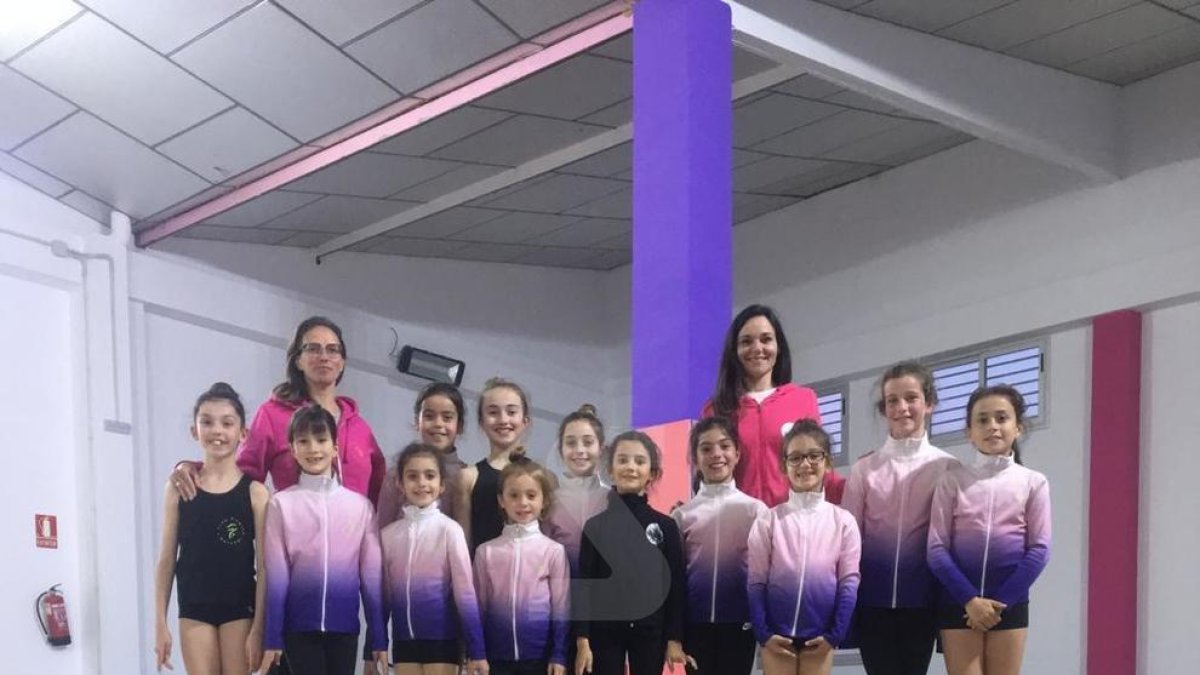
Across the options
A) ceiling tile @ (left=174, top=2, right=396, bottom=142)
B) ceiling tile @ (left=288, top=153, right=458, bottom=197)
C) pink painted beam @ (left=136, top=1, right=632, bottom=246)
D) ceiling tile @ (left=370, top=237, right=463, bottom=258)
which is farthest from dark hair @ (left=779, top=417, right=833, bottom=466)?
ceiling tile @ (left=370, top=237, right=463, bottom=258)

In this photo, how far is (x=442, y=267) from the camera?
8742 millimetres

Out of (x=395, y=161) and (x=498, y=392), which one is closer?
(x=498, y=392)

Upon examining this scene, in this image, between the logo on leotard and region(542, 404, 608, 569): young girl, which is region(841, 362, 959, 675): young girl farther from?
the logo on leotard

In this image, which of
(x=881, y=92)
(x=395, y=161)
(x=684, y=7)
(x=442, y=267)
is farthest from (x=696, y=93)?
(x=442, y=267)

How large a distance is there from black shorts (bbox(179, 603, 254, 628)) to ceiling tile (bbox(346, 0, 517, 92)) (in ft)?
7.97

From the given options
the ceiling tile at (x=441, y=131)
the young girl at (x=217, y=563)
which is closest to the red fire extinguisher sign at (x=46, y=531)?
the ceiling tile at (x=441, y=131)

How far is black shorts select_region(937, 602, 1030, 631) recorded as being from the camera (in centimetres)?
355

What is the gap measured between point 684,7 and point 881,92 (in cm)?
127

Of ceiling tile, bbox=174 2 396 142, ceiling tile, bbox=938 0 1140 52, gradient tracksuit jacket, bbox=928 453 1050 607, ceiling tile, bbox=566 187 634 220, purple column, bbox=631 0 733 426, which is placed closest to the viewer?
gradient tracksuit jacket, bbox=928 453 1050 607

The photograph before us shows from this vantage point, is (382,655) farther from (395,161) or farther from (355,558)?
(395,161)

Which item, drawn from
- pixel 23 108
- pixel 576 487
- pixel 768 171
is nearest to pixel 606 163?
pixel 768 171

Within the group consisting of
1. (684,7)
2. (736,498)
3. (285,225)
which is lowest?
(736,498)

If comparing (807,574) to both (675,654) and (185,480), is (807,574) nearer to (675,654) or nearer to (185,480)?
(675,654)

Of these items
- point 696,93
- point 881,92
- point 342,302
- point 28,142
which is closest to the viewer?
point 696,93
